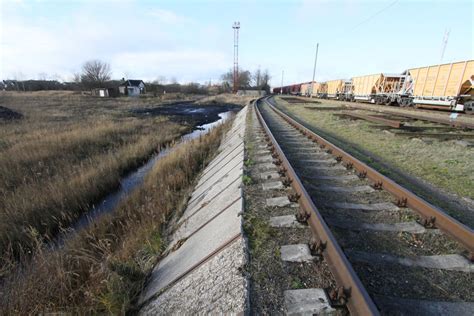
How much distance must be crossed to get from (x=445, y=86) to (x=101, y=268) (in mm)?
21430

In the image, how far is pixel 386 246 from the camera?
2.62 meters

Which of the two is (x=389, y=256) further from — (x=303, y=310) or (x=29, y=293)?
(x=29, y=293)

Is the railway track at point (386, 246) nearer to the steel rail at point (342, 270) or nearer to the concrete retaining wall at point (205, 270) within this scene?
the steel rail at point (342, 270)

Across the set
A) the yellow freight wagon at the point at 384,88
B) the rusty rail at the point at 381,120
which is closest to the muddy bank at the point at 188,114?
the rusty rail at the point at 381,120

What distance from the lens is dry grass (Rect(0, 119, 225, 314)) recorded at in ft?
8.95

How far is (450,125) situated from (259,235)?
35.8 feet

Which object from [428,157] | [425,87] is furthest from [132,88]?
[428,157]

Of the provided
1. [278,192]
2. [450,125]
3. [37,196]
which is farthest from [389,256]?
[450,125]

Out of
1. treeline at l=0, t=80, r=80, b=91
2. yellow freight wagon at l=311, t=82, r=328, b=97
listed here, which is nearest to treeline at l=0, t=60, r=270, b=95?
treeline at l=0, t=80, r=80, b=91

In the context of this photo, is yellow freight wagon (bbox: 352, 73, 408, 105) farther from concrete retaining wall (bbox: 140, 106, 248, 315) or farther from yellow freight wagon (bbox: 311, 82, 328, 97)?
concrete retaining wall (bbox: 140, 106, 248, 315)

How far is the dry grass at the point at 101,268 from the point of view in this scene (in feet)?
8.95

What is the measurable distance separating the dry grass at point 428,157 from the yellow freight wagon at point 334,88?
3305cm

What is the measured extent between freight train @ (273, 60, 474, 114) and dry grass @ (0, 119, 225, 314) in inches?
715

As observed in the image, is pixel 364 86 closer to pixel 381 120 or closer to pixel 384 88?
pixel 384 88
